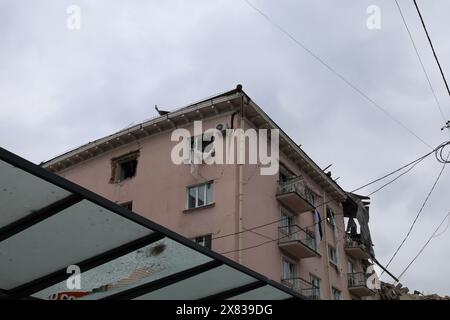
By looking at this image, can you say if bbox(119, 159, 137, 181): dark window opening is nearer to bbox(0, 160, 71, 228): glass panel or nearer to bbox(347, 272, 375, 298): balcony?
bbox(347, 272, 375, 298): balcony

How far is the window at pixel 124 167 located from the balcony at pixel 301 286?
8783 millimetres

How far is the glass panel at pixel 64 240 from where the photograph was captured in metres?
5.52

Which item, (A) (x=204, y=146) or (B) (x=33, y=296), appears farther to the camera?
(A) (x=204, y=146)

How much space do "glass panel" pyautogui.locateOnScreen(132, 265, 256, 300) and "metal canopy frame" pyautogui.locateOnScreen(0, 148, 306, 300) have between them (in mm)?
93

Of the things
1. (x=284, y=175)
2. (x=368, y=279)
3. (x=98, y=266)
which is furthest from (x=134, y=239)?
(x=368, y=279)

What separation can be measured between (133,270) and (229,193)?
1519 cm

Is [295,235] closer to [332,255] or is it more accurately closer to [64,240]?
[332,255]

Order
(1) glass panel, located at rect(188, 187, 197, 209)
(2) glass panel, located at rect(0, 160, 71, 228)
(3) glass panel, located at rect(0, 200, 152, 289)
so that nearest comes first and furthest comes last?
(2) glass panel, located at rect(0, 160, 71, 228) → (3) glass panel, located at rect(0, 200, 152, 289) → (1) glass panel, located at rect(188, 187, 197, 209)

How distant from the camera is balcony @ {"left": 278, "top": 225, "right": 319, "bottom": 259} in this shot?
23.2m

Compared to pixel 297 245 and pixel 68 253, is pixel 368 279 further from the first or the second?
pixel 68 253

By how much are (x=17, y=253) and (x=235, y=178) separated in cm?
1620

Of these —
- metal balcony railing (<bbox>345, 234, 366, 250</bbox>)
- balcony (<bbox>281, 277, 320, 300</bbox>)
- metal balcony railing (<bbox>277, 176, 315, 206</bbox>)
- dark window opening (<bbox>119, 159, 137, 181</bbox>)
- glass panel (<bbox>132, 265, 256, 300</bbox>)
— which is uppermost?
dark window opening (<bbox>119, 159, 137, 181</bbox>)

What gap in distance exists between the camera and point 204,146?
2339 cm

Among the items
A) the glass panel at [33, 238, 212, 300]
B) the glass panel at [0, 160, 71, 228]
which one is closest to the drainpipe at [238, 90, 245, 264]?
the glass panel at [33, 238, 212, 300]
